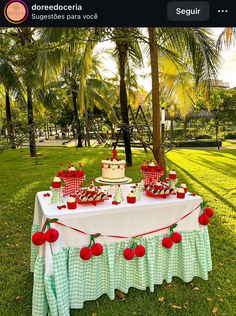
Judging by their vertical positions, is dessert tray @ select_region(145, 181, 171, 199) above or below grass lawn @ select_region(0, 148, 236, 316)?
above

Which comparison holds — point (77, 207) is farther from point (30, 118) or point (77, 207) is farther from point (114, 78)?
point (114, 78)

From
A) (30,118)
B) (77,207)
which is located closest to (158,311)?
(77,207)

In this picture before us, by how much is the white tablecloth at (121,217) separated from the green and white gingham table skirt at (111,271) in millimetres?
111

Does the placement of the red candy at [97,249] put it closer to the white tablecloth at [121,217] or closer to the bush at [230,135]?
the white tablecloth at [121,217]

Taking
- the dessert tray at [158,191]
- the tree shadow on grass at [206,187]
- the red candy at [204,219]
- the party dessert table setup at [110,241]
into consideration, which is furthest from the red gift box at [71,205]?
the tree shadow on grass at [206,187]

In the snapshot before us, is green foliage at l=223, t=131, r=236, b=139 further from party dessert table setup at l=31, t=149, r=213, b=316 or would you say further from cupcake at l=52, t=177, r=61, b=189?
cupcake at l=52, t=177, r=61, b=189

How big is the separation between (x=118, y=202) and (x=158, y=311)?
3.80ft

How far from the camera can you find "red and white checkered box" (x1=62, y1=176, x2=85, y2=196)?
3109 millimetres

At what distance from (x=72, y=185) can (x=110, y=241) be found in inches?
30.2

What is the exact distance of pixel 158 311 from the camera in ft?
9.22

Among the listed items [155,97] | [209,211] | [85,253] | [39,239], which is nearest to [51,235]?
[39,239]

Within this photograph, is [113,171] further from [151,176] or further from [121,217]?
[121,217]

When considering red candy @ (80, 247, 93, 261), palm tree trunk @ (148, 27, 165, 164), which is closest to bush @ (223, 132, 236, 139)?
palm tree trunk @ (148, 27, 165, 164)

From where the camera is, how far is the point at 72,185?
124 inches
